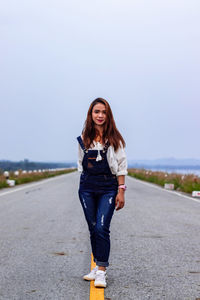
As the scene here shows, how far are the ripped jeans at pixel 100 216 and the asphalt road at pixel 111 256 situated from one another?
13.8 inches

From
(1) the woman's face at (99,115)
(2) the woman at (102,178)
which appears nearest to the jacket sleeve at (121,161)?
(2) the woman at (102,178)

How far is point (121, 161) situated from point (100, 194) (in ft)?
1.34

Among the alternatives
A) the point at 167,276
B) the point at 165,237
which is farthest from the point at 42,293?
the point at 165,237

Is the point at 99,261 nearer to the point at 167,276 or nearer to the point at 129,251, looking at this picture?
the point at 167,276

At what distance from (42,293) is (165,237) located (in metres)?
3.71

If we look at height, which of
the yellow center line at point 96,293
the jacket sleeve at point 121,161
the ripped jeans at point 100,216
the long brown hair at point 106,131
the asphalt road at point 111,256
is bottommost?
the yellow center line at point 96,293

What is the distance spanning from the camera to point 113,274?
16.6ft

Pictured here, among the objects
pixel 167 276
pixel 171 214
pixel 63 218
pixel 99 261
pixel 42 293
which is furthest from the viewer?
pixel 171 214

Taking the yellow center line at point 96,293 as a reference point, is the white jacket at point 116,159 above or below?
above

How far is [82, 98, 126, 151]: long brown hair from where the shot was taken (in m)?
4.67

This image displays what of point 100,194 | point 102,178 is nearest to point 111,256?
point 100,194

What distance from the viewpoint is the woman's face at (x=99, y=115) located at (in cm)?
476

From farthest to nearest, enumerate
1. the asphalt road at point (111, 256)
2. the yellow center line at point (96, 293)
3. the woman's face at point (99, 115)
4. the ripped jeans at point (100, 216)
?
1. the woman's face at point (99, 115)
2. the ripped jeans at point (100, 216)
3. the asphalt road at point (111, 256)
4. the yellow center line at point (96, 293)

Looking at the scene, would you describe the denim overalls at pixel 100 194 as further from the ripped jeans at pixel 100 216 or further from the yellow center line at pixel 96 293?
the yellow center line at pixel 96 293
